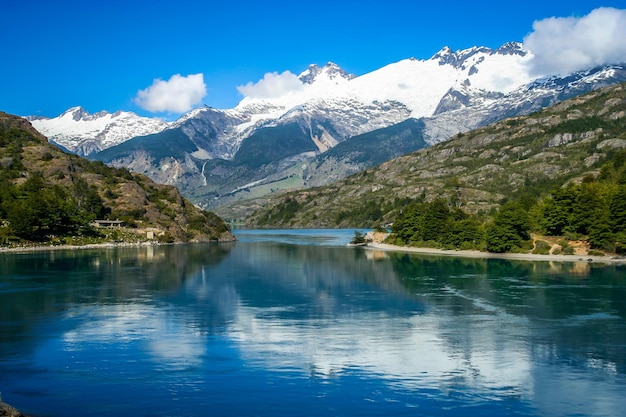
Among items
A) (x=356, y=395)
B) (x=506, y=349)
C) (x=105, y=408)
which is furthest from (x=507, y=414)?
(x=105, y=408)

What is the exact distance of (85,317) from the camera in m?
73.9

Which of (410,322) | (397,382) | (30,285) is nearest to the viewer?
(397,382)

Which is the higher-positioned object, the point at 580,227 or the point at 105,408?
the point at 580,227

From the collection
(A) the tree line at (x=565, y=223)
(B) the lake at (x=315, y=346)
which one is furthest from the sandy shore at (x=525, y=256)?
(B) the lake at (x=315, y=346)

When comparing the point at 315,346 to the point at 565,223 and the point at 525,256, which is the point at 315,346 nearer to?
the point at 525,256

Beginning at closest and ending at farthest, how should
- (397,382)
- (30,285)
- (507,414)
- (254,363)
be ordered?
1. (507,414)
2. (397,382)
3. (254,363)
4. (30,285)

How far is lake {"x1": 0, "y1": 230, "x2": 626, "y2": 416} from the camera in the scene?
41.7m

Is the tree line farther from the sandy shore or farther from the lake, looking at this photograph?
the lake

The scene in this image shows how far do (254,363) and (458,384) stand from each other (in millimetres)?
16553

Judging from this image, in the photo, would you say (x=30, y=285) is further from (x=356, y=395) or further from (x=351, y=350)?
(x=356, y=395)

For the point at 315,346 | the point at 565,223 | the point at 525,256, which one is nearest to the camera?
the point at 315,346

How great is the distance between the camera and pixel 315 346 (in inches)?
2274

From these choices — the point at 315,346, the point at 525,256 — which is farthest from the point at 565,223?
the point at 315,346

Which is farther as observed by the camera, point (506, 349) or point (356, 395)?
point (506, 349)
